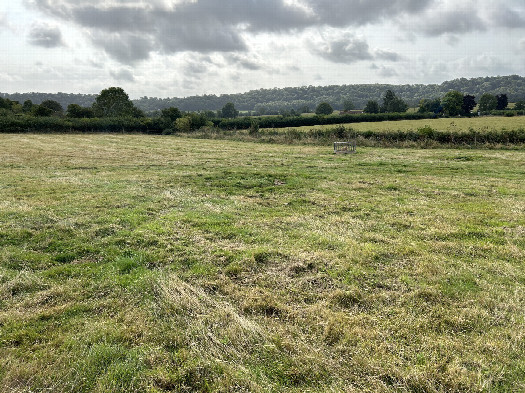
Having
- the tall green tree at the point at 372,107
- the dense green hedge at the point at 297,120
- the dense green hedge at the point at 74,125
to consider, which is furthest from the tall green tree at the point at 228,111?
the dense green hedge at the point at 74,125

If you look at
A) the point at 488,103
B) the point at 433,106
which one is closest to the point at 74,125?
the point at 433,106

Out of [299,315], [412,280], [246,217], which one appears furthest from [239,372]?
[246,217]

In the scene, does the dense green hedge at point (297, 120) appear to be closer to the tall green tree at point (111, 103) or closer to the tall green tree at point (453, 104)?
the tall green tree at point (453, 104)

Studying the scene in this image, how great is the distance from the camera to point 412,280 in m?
5.58

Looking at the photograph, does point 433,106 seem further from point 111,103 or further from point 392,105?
point 111,103

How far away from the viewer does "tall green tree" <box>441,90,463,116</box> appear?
89.2 meters

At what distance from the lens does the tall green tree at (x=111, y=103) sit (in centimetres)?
9100

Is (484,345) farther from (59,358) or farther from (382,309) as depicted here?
(59,358)

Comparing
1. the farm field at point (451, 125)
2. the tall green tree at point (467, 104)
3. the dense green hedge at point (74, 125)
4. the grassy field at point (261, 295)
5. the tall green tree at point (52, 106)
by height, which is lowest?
the grassy field at point (261, 295)

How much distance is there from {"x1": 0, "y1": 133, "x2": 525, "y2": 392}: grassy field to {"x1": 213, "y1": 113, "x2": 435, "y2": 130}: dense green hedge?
5627 cm

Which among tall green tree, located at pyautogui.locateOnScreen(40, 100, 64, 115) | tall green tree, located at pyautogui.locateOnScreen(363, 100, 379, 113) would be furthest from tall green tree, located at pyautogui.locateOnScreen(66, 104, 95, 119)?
tall green tree, located at pyautogui.locateOnScreen(363, 100, 379, 113)

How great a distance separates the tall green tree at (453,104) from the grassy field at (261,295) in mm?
93916

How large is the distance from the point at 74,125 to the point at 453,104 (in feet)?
318

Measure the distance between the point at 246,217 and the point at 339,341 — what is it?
18.8 feet
